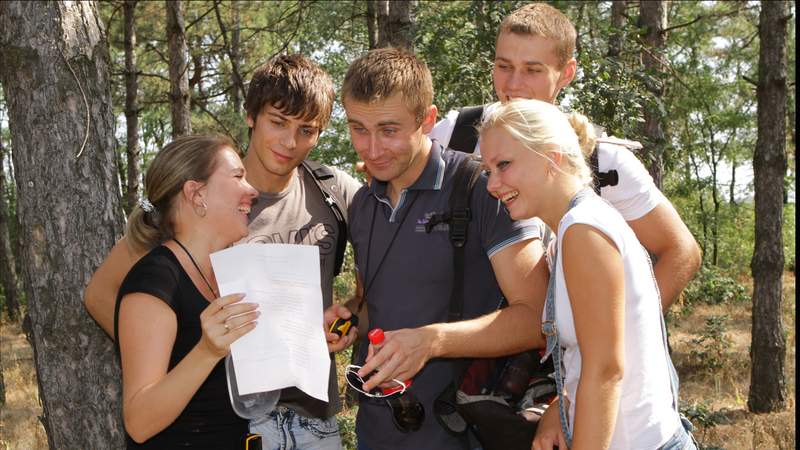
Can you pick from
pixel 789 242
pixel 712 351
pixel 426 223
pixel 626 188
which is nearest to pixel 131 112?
pixel 712 351

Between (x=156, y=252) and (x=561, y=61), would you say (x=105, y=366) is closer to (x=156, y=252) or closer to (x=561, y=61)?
(x=156, y=252)

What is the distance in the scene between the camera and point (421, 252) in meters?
2.81

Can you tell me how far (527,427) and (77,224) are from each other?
2412mm

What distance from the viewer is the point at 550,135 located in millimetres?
2441

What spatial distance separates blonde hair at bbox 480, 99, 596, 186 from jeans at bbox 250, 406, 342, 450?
129 cm

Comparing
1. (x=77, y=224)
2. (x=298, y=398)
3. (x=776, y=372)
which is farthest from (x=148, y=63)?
(x=298, y=398)

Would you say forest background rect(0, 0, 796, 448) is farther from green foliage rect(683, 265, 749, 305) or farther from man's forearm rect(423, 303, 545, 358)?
man's forearm rect(423, 303, 545, 358)

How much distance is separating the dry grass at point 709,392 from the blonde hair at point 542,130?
5023mm

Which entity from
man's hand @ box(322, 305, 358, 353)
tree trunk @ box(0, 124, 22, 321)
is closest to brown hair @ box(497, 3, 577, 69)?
man's hand @ box(322, 305, 358, 353)

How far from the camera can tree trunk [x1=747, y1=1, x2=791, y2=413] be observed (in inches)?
438

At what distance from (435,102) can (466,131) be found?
5.91 m

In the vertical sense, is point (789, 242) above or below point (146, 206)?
below

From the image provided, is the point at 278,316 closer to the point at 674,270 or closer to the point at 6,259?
the point at 674,270

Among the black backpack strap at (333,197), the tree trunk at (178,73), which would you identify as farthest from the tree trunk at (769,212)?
the black backpack strap at (333,197)
